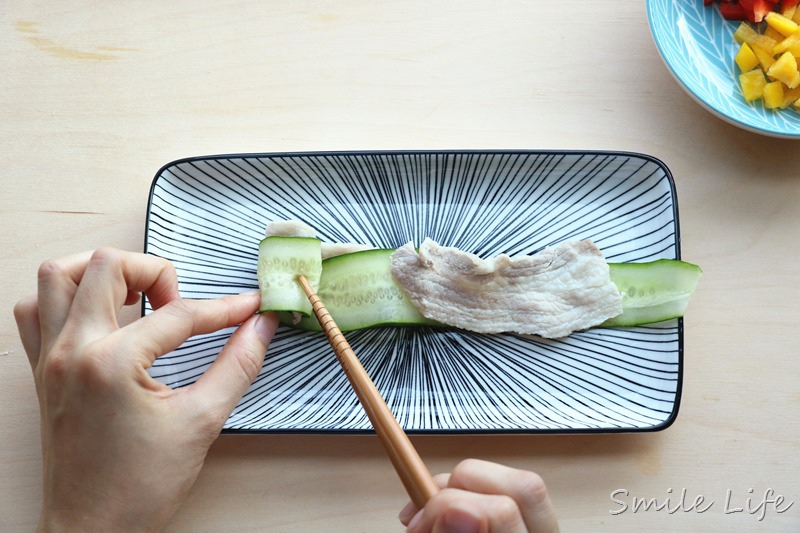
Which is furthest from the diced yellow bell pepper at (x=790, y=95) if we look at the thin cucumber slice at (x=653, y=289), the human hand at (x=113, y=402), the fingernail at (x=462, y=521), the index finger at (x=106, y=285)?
the index finger at (x=106, y=285)

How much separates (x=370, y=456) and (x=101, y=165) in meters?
1.24

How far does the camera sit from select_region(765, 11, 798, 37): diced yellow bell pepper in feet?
5.95

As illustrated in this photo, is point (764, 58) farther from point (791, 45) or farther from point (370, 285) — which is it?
point (370, 285)

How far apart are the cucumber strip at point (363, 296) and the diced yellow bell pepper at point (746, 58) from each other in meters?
1.25

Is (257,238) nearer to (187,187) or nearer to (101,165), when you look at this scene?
(187,187)

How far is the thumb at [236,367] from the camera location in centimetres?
146

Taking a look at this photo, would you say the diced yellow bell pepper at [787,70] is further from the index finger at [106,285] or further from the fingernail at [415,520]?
the index finger at [106,285]

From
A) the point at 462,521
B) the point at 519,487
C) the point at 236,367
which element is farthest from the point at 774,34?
the point at 236,367

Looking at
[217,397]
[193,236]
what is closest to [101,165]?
[193,236]

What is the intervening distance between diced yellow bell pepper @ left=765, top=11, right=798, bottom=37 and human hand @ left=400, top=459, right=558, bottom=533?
1531 millimetres

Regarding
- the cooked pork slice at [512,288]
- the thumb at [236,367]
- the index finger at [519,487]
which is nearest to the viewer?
the index finger at [519,487]

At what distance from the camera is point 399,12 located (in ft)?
6.81

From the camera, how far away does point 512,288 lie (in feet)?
5.87

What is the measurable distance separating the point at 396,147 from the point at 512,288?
0.58 m
